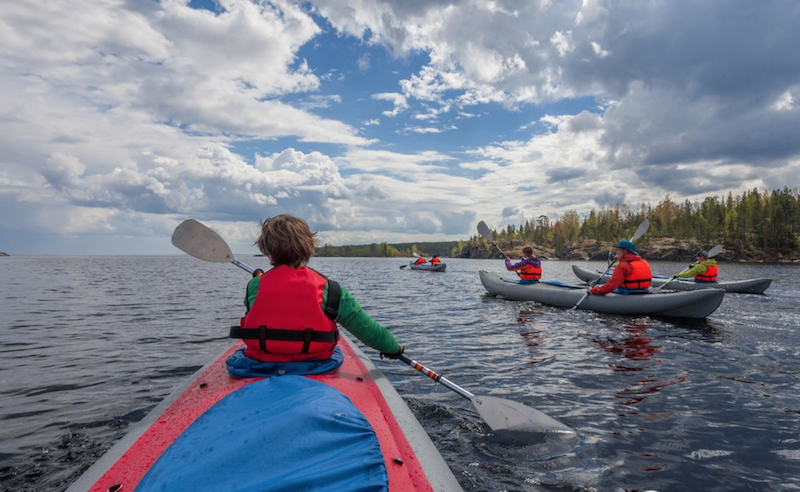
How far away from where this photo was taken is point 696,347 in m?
7.60

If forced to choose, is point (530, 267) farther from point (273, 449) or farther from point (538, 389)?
point (273, 449)

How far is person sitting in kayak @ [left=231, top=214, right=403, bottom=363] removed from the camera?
111 inches

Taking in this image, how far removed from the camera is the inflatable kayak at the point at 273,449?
5.71 feet

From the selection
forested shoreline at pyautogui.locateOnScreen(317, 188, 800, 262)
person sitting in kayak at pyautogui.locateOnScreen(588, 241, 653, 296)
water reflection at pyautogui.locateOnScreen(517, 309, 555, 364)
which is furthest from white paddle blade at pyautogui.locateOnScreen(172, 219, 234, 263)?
forested shoreline at pyautogui.locateOnScreen(317, 188, 800, 262)

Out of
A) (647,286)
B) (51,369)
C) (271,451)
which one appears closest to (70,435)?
(51,369)

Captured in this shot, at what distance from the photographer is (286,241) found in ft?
9.56

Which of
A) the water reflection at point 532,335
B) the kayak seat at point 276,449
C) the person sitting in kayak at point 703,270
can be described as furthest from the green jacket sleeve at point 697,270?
the kayak seat at point 276,449

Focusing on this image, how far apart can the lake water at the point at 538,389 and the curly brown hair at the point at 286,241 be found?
2.27m

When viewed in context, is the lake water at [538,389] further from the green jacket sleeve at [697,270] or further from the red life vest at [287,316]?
the green jacket sleeve at [697,270]

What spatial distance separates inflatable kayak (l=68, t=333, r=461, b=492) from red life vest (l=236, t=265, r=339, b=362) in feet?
1.19

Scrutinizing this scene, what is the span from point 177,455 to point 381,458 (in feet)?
3.20

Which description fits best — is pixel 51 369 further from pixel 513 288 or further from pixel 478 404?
pixel 513 288

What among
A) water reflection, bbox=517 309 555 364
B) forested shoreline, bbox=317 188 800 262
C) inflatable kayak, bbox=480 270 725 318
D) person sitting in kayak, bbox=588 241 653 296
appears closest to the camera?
water reflection, bbox=517 309 555 364

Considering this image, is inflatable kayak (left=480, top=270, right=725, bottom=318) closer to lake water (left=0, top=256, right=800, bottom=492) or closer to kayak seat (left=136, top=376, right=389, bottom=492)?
lake water (left=0, top=256, right=800, bottom=492)
